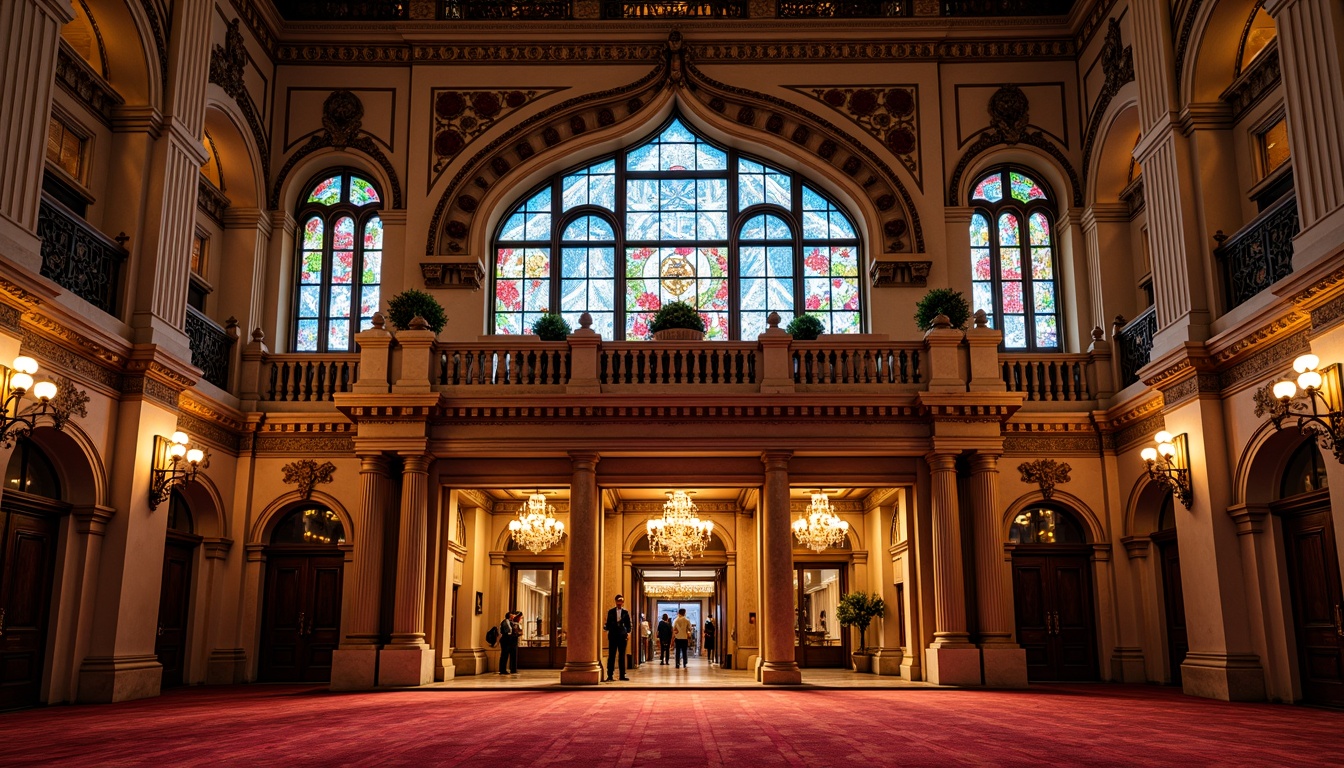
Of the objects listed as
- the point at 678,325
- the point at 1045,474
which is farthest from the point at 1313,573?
the point at 678,325

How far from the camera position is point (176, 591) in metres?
15.8

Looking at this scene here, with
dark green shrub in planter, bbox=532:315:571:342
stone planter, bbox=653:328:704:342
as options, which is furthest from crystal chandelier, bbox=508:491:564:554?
stone planter, bbox=653:328:704:342

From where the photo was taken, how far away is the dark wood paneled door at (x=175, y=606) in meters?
15.4

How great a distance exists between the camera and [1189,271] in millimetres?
→ 13891

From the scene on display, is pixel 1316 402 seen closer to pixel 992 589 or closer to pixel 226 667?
pixel 992 589

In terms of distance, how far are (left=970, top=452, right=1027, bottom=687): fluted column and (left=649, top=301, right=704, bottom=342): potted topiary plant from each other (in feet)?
14.6

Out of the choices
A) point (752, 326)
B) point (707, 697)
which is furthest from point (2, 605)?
point (752, 326)

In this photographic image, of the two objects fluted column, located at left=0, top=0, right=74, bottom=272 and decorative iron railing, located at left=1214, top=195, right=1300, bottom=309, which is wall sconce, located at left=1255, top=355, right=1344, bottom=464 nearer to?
decorative iron railing, located at left=1214, top=195, right=1300, bottom=309

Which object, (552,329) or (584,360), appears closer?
(584,360)

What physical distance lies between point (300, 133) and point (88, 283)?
7.06 meters

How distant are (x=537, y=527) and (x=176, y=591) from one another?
5764 millimetres

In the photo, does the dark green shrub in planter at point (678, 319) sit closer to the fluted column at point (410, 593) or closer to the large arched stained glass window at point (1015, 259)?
the fluted column at point (410, 593)

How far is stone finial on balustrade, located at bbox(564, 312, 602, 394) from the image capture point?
15.4m

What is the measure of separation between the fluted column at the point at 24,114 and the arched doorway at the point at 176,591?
5.35m
